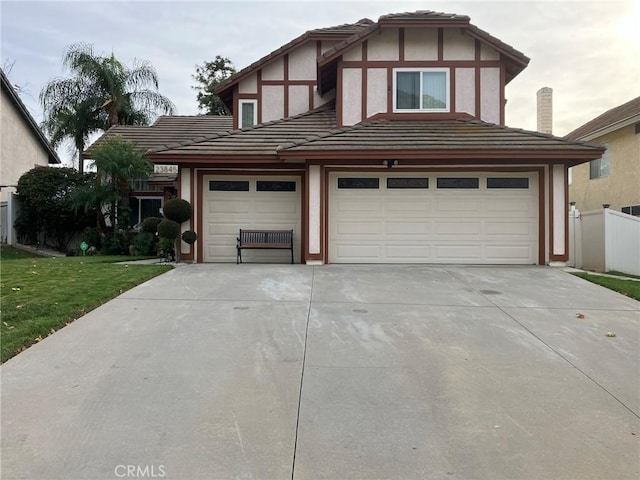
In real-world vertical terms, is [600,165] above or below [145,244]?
above

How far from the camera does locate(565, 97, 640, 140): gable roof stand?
54.0ft

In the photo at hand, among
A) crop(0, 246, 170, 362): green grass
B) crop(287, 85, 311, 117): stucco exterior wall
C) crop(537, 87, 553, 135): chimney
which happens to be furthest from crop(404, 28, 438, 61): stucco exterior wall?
crop(537, 87, 553, 135): chimney

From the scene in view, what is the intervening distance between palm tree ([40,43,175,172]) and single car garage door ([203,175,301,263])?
11244mm

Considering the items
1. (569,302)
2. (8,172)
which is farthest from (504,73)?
(8,172)

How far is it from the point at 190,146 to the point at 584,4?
1076 cm

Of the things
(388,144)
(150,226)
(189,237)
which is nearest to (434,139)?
(388,144)

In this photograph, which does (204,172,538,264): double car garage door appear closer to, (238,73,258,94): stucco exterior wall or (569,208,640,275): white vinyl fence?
(569,208,640,275): white vinyl fence

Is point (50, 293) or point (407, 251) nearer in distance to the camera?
point (50, 293)

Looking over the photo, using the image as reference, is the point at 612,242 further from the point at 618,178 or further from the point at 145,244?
the point at 145,244

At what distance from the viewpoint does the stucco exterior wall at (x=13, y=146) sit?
790 inches

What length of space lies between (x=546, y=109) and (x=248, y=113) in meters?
16.3

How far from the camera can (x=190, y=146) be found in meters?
11.2

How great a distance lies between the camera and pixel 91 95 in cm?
1970

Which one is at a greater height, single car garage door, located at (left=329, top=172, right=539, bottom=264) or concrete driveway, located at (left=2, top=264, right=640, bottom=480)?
single car garage door, located at (left=329, top=172, right=539, bottom=264)
